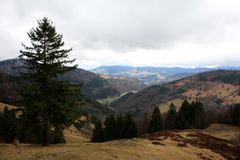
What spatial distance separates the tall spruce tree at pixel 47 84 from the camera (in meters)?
34.0

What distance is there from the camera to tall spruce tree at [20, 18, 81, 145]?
112 feet

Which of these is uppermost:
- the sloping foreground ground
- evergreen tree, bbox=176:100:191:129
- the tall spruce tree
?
the tall spruce tree

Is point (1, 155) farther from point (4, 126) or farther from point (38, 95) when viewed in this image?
point (4, 126)

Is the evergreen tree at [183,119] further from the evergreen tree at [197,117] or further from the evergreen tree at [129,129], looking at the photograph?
the evergreen tree at [129,129]

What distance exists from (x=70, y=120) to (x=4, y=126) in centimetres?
5041

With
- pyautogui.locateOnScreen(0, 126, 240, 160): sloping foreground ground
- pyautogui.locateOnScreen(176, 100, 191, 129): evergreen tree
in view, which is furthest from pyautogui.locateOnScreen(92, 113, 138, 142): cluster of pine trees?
pyautogui.locateOnScreen(0, 126, 240, 160): sloping foreground ground

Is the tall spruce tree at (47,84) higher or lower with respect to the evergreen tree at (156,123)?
higher

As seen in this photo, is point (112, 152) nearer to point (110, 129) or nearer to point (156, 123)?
point (110, 129)

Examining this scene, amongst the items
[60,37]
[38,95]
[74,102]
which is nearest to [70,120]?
[74,102]

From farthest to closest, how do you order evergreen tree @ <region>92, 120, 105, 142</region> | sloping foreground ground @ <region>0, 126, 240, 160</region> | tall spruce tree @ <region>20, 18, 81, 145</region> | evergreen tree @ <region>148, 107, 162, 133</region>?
evergreen tree @ <region>148, 107, 162, 133</region> < evergreen tree @ <region>92, 120, 105, 142</region> < tall spruce tree @ <region>20, 18, 81, 145</region> < sloping foreground ground @ <region>0, 126, 240, 160</region>

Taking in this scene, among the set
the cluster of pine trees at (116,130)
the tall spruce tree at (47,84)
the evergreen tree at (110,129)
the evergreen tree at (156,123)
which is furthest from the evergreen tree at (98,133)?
the tall spruce tree at (47,84)

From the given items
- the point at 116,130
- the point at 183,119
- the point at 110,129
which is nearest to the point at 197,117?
the point at 183,119

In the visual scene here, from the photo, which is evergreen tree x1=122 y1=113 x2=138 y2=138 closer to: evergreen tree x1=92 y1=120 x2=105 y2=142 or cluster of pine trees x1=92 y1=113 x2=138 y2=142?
cluster of pine trees x1=92 y1=113 x2=138 y2=142

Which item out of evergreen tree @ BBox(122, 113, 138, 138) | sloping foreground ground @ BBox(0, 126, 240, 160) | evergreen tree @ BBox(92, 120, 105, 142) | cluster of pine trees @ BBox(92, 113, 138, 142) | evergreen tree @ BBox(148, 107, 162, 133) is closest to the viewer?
sloping foreground ground @ BBox(0, 126, 240, 160)
